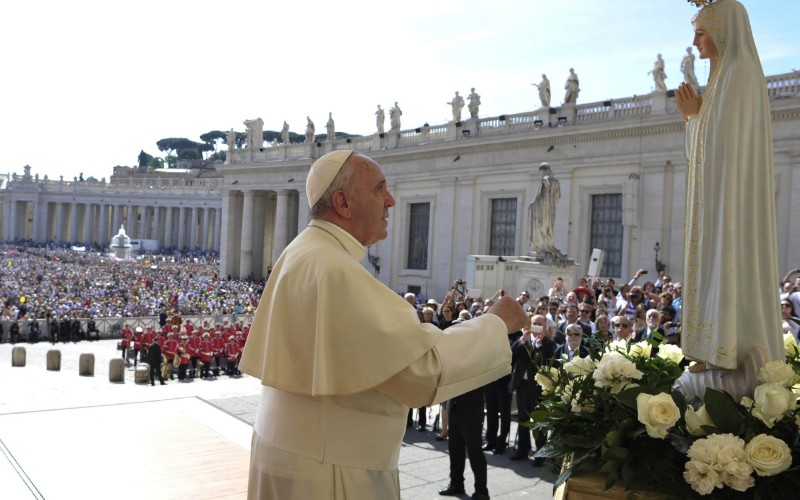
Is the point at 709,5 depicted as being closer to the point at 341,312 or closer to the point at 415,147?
the point at 341,312

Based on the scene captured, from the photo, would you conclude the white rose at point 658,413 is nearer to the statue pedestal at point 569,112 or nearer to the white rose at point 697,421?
the white rose at point 697,421

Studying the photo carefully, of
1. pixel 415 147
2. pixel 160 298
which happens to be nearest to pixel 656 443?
pixel 415 147

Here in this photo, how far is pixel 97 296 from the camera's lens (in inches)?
1490

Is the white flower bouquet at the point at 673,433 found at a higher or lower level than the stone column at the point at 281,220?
lower

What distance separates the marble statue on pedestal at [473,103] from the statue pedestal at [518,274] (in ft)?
44.9

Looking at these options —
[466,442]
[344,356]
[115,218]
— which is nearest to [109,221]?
[115,218]

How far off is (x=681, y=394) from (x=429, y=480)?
480 cm

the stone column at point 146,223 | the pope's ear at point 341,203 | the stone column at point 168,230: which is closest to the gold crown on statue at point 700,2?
the pope's ear at point 341,203

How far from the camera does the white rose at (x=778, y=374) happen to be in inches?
106

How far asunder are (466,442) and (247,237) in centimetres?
4116

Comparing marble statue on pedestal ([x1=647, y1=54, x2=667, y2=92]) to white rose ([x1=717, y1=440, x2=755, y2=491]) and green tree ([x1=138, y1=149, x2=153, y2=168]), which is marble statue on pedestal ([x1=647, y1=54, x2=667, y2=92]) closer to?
white rose ([x1=717, y1=440, x2=755, y2=491])

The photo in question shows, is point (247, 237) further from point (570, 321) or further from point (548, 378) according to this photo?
point (548, 378)

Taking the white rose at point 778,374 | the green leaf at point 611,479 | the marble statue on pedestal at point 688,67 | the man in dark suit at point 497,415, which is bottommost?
the man in dark suit at point 497,415

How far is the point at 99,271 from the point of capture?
53.0 metres
